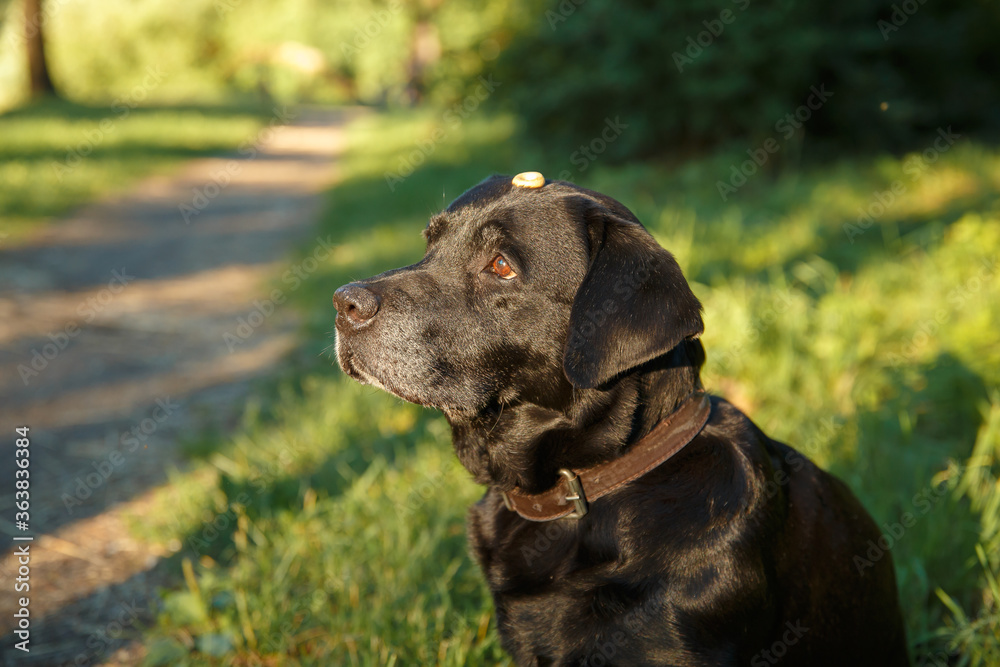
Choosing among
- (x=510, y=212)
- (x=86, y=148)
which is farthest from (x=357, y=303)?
(x=86, y=148)

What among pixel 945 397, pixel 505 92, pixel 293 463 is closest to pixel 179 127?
pixel 505 92

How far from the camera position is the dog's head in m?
2.23

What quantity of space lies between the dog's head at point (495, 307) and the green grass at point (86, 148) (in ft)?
25.5

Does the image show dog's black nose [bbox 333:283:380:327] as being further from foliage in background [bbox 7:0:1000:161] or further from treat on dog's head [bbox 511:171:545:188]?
foliage in background [bbox 7:0:1000:161]

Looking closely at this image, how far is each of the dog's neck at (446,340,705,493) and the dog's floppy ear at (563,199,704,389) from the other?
0.13 metres

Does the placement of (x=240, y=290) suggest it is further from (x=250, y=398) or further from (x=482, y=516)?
(x=482, y=516)

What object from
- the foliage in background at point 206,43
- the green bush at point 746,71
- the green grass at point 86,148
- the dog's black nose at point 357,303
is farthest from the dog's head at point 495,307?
the foliage in background at point 206,43

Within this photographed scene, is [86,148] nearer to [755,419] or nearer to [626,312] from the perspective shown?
[755,419]

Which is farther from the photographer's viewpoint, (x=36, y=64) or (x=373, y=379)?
(x=36, y=64)

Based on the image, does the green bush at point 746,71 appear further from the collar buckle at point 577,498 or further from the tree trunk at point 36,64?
the tree trunk at point 36,64

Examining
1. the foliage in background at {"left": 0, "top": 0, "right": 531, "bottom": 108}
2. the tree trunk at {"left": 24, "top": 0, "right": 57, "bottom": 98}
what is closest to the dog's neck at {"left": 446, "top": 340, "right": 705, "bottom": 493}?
the tree trunk at {"left": 24, "top": 0, "right": 57, "bottom": 98}

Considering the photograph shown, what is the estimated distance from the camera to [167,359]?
18.6 ft

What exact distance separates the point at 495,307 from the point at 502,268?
129 mm

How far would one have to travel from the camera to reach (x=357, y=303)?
227cm
